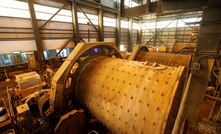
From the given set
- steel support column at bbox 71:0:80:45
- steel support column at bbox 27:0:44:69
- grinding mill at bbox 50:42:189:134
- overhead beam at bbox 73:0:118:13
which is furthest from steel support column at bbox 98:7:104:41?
grinding mill at bbox 50:42:189:134

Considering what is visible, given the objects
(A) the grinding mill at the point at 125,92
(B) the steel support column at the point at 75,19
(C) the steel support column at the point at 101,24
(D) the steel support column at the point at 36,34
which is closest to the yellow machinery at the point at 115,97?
(A) the grinding mill at the point at 125,92

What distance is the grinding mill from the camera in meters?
1.36

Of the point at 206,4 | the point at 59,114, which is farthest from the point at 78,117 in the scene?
the point at 206,4

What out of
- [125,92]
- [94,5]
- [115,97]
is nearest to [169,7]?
[125,92]

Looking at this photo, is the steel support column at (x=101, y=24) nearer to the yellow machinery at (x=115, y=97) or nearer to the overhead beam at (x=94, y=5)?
the overhead beam at (x=94, y=5)

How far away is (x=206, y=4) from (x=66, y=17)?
32.2 feet

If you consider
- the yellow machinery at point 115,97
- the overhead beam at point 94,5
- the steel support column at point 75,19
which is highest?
the overhead beam at point 94,5

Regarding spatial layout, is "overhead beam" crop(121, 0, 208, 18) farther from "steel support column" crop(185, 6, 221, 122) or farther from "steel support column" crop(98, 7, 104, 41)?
"steel support column" crop(98, 7, 104, 41)

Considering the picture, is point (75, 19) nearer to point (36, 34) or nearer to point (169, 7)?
point (36, 34)

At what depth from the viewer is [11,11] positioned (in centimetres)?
649

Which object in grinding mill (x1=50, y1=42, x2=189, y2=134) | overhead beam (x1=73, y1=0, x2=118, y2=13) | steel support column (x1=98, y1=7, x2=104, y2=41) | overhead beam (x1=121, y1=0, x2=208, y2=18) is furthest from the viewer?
steel support column (x1=98, y1=7, x2=104, y2=41)

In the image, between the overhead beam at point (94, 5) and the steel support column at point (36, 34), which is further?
the overhead beam at point (94, 5)

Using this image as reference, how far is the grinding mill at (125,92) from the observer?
1.36 metres

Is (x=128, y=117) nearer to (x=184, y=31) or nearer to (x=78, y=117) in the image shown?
(x=78, y=117)
